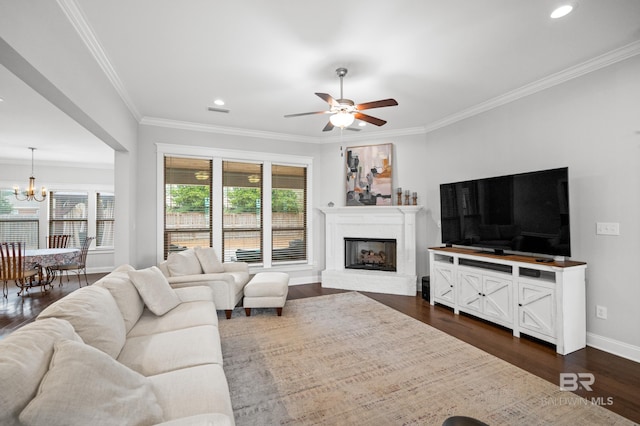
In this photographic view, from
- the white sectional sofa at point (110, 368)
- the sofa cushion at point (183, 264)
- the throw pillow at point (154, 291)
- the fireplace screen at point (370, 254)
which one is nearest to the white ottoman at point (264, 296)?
the sofa cushion at point (183, 264)

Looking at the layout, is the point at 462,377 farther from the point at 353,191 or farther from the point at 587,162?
the point at 353,191

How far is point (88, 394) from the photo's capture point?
1089 millimetres

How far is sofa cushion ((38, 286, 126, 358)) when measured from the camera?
5.47 feet

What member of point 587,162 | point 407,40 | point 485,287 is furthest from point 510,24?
point 485,287

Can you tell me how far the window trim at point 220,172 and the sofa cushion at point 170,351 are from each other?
9.65 ft

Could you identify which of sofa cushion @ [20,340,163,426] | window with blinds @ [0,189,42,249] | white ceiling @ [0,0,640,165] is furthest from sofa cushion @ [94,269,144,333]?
window with blinds @ [0,189,42,249]

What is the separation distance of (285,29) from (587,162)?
3.36 metres

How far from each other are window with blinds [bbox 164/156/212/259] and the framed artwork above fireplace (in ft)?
8.54

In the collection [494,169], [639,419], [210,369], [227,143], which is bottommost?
[639,419]

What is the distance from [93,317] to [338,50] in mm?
2882

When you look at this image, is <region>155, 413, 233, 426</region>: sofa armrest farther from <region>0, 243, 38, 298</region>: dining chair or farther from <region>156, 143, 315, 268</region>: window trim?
<region>0, 243, 38, 298</region>: dining chair

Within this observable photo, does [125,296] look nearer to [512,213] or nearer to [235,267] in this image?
[235,267]

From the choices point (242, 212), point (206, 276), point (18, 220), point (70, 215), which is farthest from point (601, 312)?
point (18, 220)

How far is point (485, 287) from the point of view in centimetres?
357
